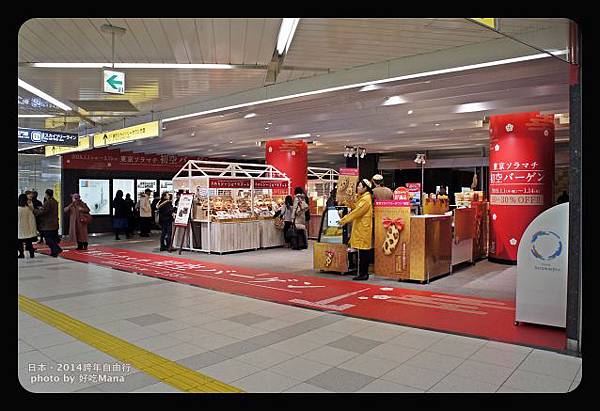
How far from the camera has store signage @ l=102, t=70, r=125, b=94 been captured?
6707 mm

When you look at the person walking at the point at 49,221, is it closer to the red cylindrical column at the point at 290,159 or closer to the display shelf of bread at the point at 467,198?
the red cylindrical column at the point at 290,159

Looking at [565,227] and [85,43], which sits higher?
[85,43]

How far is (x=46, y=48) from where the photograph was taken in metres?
6.47

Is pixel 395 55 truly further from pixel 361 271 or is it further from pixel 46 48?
pixel 46 48

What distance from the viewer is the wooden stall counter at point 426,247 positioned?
718 centimetres

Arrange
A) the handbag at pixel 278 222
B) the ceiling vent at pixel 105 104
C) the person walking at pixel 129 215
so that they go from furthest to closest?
the person walking at pixel 129 215 < the handbag at pixel 278 222 < the ceiling vent at pixel 105 104

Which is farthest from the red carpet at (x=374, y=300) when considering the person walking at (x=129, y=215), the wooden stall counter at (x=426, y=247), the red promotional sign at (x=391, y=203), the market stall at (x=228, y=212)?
the person walking at (x=129, y=215)

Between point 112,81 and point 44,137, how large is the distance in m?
5.00

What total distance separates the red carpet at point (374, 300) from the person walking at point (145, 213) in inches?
245

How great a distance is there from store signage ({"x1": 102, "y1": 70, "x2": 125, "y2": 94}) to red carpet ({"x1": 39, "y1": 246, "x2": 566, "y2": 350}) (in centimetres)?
309

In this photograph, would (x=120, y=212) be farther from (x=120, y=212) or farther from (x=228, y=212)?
(x=228, y=212)

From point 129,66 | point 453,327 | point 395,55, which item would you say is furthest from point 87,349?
point 395,55

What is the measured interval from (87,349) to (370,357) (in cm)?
256

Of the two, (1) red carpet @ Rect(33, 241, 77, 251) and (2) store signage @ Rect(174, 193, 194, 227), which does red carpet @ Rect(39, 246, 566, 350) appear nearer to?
(2) store signage @ Rect(174, 193, 194, 227)
